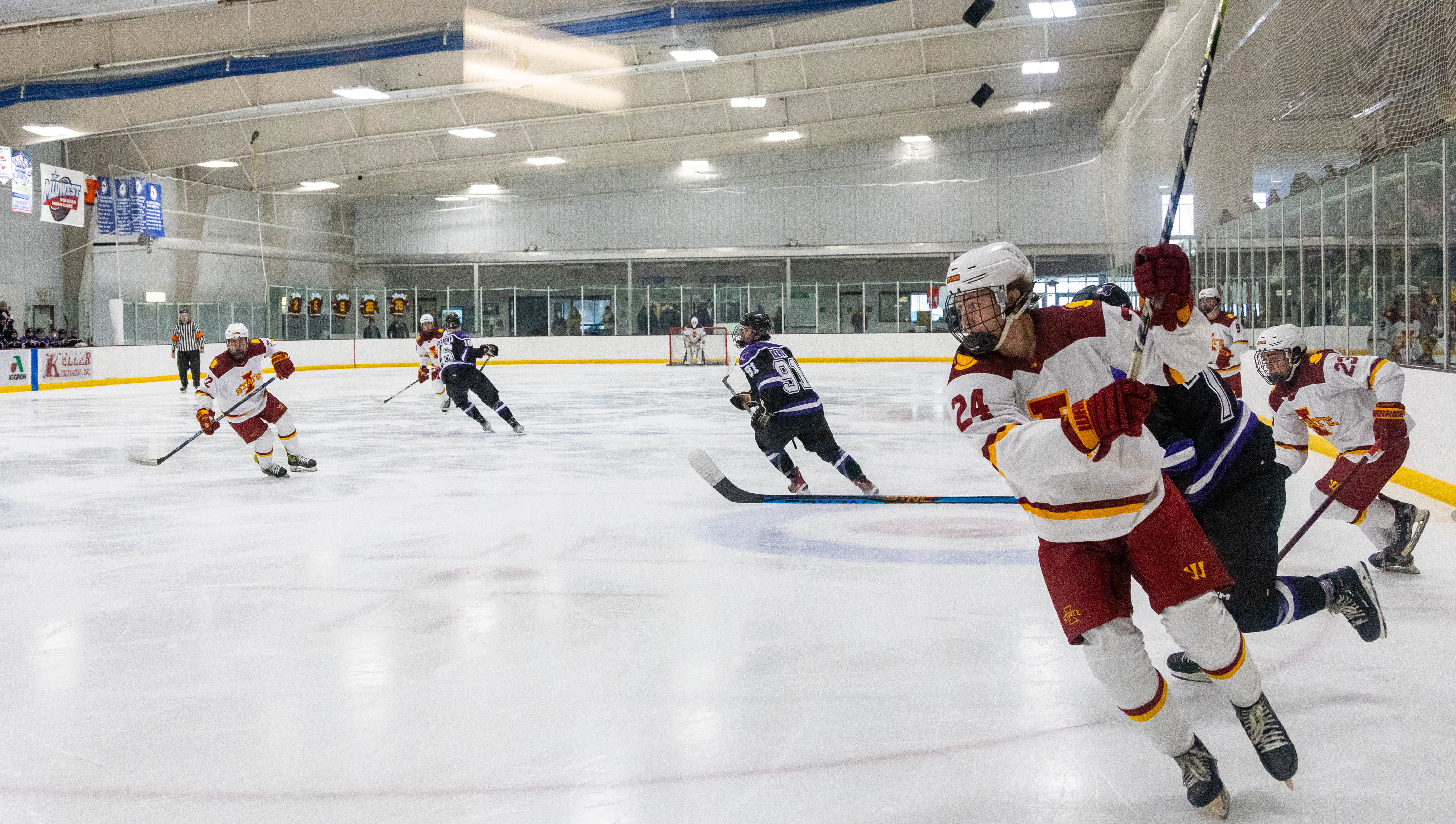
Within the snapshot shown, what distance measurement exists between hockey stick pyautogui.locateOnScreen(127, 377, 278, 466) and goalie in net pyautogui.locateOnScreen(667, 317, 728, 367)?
1325 cm

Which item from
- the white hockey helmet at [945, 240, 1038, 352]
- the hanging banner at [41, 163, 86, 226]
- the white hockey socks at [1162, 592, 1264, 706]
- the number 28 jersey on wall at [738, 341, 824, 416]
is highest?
the hanging banner at [41, 163, 86, 226]

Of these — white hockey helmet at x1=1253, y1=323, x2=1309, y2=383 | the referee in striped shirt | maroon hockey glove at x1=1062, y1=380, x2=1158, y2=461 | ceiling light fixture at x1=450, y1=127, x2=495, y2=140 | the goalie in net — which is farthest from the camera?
the goalie in net

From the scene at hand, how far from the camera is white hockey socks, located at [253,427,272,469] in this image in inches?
255

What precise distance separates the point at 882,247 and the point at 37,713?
22604 mm

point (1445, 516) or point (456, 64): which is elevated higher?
point (456, 64)

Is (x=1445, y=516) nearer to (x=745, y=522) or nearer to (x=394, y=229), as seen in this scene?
(x=745, y=522)

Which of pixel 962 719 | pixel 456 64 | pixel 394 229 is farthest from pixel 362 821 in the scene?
pixel 394 229

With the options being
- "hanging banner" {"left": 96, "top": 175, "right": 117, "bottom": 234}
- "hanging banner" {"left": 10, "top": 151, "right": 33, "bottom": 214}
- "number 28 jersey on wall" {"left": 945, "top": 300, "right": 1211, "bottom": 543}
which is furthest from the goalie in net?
"number 28 jersey on wall" {"left": 945, "top": 300, "right": 1211, "bottom": 543}

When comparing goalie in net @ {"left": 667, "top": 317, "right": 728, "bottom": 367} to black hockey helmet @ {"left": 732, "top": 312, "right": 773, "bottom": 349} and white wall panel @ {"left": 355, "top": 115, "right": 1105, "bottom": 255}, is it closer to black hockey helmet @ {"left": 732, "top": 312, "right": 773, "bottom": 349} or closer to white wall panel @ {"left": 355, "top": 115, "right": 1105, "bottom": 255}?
white wall panel @ {"left": 355, "top": 115, "right": 1105, "bottom": 255}

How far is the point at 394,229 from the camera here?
25812 mm

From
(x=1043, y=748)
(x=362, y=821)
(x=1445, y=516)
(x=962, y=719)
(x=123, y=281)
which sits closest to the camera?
(x=362, y=821)

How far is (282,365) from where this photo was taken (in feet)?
21.4

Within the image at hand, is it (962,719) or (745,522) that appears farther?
(745,522)

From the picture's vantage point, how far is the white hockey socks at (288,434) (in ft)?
21.6
